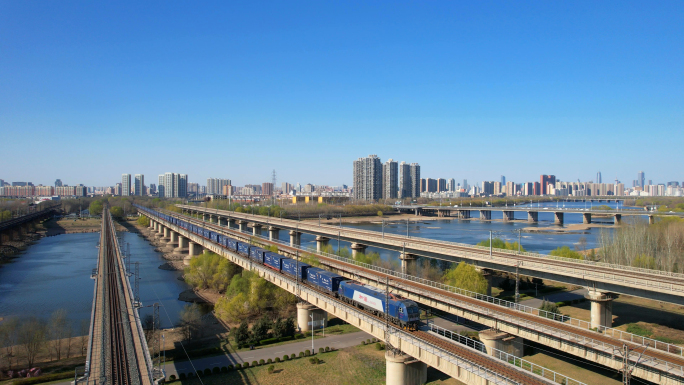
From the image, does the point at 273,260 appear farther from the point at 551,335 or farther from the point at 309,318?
the point at 551,335

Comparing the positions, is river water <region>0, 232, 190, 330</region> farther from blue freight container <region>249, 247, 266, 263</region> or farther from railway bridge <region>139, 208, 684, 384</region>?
railway bridge <region>139, 208, 684, 384</region>

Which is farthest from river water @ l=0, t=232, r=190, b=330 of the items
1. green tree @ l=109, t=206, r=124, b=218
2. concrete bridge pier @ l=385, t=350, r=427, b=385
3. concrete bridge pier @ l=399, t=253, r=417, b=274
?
green tree @ l=109, t=206, r=124, b=218

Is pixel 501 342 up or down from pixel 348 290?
down

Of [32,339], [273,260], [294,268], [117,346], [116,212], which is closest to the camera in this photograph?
[117,346]

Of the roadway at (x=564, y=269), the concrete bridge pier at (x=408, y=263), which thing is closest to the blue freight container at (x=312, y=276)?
the roadway at (x=564, y=269)

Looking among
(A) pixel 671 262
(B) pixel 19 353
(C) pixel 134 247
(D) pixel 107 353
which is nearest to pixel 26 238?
(C) pixel 134 247

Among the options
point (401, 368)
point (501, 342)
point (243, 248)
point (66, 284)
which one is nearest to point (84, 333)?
point (243, 248)

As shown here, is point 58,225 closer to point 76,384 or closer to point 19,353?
point 19,353
